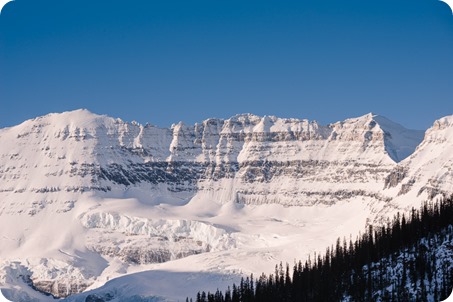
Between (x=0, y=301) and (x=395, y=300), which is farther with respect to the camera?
(x=395, y=300)

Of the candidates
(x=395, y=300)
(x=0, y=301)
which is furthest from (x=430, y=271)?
(x=0, y=301)

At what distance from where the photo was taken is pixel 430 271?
199250 millimetres

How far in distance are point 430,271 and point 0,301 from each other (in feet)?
251

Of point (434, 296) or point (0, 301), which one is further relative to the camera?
point (434, 296)

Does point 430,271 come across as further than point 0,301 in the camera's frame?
Yes

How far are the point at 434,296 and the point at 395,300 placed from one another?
9174 mm

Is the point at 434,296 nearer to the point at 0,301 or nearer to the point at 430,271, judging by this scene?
the point at 430,271

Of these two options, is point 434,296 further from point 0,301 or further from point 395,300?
point 0,301

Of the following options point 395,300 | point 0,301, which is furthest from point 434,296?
point 0,301

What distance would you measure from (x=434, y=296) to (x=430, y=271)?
12.0m

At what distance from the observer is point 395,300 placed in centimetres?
19512

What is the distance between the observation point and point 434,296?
187625 mm
